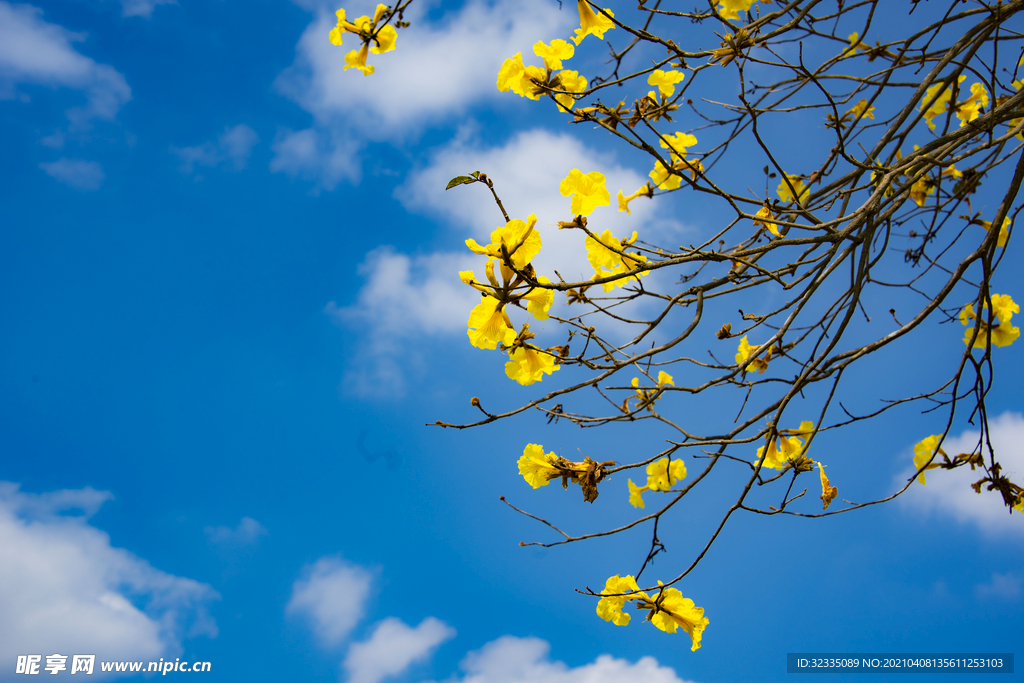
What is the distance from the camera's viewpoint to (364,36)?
10.2ft

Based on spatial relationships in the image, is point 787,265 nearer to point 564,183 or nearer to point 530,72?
point 564,183

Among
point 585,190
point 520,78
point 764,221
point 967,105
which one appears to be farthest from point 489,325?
point 967,105

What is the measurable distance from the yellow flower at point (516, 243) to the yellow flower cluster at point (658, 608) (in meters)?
1.46

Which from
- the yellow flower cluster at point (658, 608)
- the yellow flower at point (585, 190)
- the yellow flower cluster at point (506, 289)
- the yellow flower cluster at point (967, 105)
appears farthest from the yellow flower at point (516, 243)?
the yellow flower cluster at point (967, 105)

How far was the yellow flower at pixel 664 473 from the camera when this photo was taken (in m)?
2.70

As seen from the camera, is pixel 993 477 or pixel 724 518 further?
pixel 993 477

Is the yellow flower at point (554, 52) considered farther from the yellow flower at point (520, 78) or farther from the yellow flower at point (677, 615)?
the yellow flower at point (677, 615)

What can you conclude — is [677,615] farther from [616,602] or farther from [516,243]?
[516,243]

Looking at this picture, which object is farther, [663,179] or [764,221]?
[663,179]

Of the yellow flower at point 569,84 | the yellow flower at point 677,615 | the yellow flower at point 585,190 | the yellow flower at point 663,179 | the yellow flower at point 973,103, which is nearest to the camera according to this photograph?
the yellow flower at point 585,190

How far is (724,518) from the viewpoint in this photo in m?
2.12

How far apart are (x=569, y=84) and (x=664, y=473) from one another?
6.09 ft

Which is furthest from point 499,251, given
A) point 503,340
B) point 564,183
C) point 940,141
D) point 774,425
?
point 940,141

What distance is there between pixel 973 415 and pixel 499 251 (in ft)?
7.27
